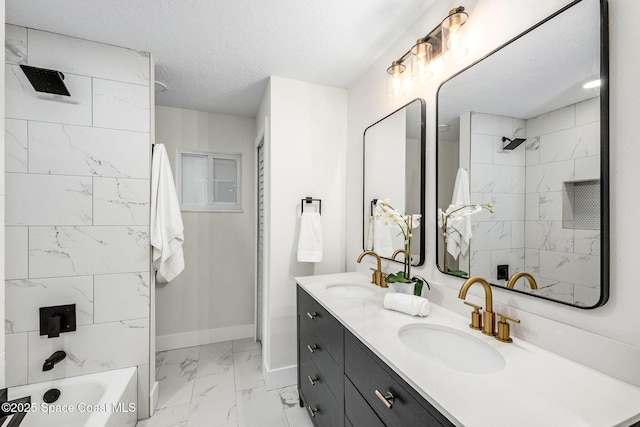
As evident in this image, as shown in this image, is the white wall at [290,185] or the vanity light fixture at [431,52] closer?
the vanity light fixture at [431,52]

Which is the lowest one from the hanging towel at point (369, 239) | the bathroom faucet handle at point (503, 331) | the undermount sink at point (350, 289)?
the undermount sink at point (350, 289)

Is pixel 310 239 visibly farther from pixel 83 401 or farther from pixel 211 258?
pixel 83 401

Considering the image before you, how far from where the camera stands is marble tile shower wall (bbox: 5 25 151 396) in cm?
159

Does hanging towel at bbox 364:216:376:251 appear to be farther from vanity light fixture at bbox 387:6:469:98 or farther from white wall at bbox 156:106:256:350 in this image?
white wall at bbox 156:106:256:350

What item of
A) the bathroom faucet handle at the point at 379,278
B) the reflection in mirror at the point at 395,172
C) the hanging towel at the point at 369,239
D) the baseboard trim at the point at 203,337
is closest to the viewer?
the reflection in mirror at the point at 395,172

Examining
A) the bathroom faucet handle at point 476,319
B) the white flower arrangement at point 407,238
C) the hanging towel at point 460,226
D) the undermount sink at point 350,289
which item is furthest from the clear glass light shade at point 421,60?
the undermount sink at point 350,289

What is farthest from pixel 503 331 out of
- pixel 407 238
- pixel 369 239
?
pixel 369 239

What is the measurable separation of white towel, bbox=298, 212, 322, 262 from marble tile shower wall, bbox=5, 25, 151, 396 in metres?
1.06

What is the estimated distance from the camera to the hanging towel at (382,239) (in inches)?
71.7

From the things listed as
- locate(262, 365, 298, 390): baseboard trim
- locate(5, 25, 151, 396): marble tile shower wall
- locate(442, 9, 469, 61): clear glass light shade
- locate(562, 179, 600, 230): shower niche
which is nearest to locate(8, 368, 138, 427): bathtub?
locate(5, 25, 151, 396): marble tile shower wall

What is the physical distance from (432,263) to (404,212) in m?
0.34

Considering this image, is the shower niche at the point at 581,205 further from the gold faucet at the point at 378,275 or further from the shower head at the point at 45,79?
the shower head at the point at 45,79

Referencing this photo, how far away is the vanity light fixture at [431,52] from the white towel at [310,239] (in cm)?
103

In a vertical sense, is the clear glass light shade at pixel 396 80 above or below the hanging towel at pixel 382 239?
above
